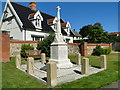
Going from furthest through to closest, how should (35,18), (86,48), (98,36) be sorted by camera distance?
(98,36), (35,18), (86,48)

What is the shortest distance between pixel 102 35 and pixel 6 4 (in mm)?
30771

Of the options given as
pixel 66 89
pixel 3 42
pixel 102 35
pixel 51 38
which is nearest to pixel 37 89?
pixel 66 89

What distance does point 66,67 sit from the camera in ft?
27.0

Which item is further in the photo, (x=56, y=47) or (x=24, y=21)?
(x=24, y=21)

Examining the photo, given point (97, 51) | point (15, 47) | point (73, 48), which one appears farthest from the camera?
point (73, 48)

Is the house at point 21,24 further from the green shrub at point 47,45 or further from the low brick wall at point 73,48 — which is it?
the low brick wall at point 73,48

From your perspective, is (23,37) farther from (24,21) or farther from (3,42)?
(3,42)

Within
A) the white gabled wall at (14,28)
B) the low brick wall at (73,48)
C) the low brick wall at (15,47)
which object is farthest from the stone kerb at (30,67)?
the low brick wall at (73,48)

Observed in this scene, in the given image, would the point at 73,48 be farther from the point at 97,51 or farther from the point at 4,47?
the point at 4,47

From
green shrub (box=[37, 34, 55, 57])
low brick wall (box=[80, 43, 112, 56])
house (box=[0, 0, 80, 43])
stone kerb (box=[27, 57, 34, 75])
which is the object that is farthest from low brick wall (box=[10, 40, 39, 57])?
low brick wall (box=[80, 43, 112, 56])

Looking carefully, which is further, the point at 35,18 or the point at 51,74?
the point at 35,18

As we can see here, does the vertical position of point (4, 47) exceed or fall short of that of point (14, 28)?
it falls short

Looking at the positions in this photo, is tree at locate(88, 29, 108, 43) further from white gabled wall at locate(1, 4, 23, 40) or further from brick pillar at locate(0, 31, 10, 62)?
brick pillar at locate(0, 31, 10, 62)

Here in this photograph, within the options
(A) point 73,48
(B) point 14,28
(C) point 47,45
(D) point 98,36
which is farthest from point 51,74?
(D) point 98,36
